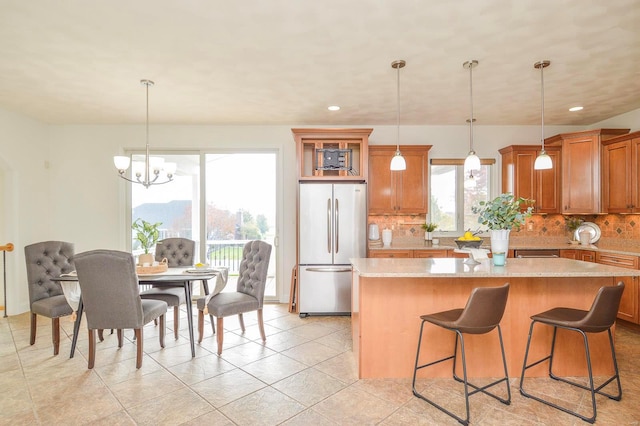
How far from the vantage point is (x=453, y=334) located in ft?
9.07

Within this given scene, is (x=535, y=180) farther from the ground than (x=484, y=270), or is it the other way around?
(x=535, y=180)

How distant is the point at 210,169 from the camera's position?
17.2 feet

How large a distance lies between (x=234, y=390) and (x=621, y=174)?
517 centimetres

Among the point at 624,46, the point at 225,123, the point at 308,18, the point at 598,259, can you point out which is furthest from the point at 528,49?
the point at 225,123

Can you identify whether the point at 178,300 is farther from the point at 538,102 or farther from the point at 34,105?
A: the point at 538,102

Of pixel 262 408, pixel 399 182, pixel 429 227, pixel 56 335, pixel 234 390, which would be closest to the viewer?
pixel 262 408

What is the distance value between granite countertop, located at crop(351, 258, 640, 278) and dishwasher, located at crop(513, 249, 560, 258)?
1.66 meters

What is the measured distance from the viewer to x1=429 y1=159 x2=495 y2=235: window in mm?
5227

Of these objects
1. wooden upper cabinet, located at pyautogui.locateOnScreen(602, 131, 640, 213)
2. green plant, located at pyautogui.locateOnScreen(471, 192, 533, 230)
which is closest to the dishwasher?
wooden upper cabinet, located at pyautogui.locateOnScreen(602, 131, 640, 213)

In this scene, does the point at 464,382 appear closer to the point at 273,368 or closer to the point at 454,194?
the point at 273,368

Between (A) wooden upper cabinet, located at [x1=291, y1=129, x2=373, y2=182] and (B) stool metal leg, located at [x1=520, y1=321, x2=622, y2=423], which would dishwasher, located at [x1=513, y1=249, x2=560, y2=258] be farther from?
(A) wooden upper cabinet, located at [x1=291, y1=129, x2=373, y2=182]

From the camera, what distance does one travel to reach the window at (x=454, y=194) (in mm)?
5227

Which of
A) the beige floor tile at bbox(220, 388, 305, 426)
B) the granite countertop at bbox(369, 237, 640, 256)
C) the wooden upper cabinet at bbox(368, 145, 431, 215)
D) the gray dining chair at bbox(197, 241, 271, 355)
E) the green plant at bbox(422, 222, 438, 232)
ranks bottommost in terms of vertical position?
the beige floor tile at bbox(220, 388, 305, 426)

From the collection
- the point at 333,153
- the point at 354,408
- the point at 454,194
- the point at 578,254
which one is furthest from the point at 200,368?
the point at 578,254
